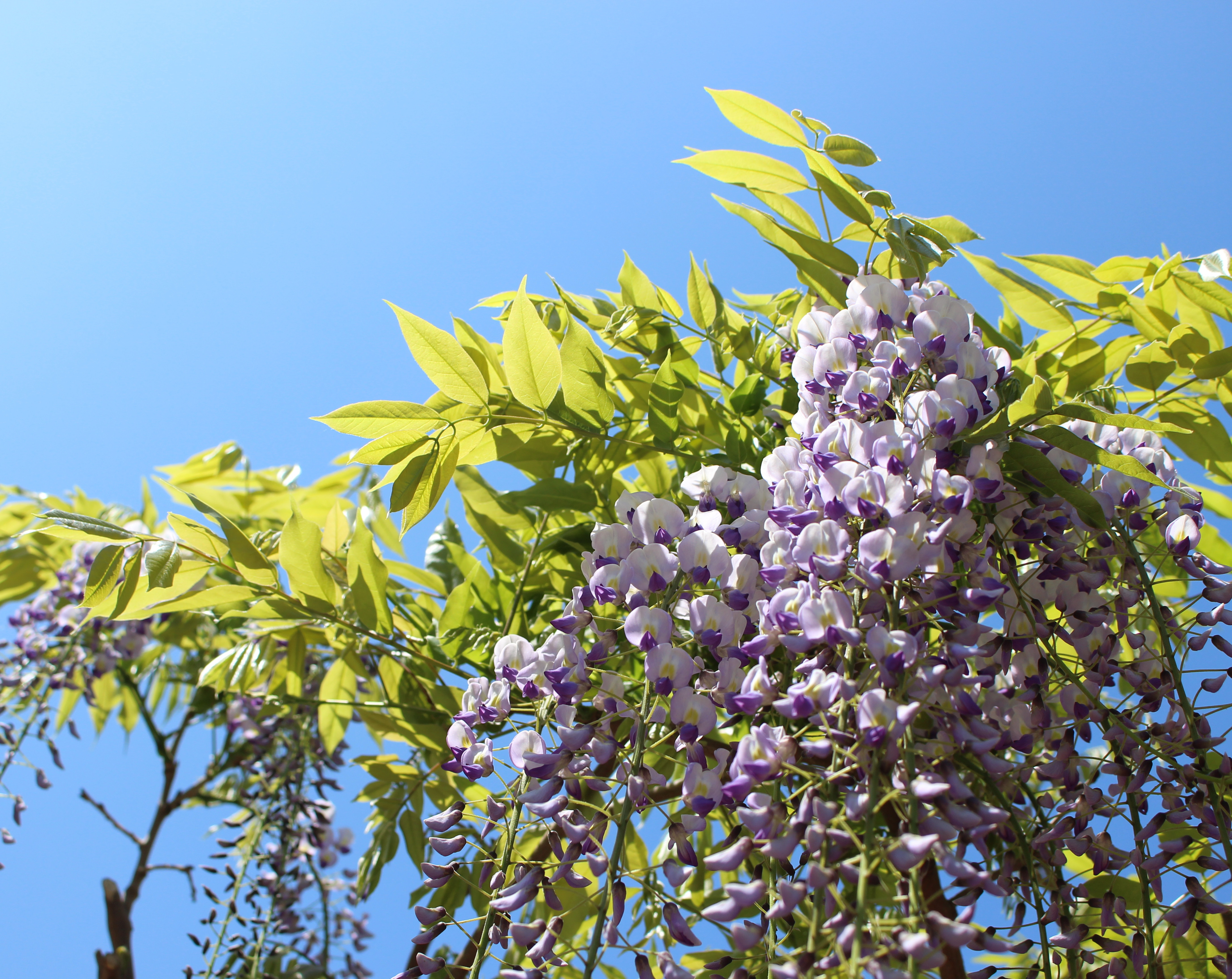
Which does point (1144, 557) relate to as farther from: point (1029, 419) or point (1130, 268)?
point (1130, 268)

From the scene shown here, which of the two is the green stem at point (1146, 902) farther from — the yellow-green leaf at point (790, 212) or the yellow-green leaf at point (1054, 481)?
the yellow-green leaf at point (790, 212)

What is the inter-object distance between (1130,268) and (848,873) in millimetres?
950

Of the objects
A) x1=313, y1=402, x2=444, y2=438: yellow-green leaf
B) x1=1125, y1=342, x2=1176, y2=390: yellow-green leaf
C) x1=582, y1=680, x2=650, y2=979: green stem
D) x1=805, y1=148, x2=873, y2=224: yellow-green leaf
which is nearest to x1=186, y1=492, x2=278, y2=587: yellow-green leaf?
x1=313, y1=402, x2=444, y2=438: yellow-green leaf

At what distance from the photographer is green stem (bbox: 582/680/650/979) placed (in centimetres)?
62

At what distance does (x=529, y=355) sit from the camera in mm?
944

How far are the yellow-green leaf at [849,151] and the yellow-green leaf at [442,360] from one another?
0.49m

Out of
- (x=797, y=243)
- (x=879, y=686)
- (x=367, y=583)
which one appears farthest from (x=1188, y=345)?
(x=367, y=583)

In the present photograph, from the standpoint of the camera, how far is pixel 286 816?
1771mm

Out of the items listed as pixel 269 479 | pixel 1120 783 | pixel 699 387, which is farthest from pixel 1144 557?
pixel 269 479

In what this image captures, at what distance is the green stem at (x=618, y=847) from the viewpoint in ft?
2.02

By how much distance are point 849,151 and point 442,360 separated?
0.53 metres

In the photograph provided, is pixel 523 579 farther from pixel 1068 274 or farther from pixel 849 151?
Answer: pixel 1068 274

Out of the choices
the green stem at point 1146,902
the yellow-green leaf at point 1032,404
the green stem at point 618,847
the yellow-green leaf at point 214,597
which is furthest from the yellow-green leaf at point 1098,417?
the yellow-green leaf at point 214,597

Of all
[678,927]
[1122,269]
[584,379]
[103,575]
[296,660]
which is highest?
[1122,269]
